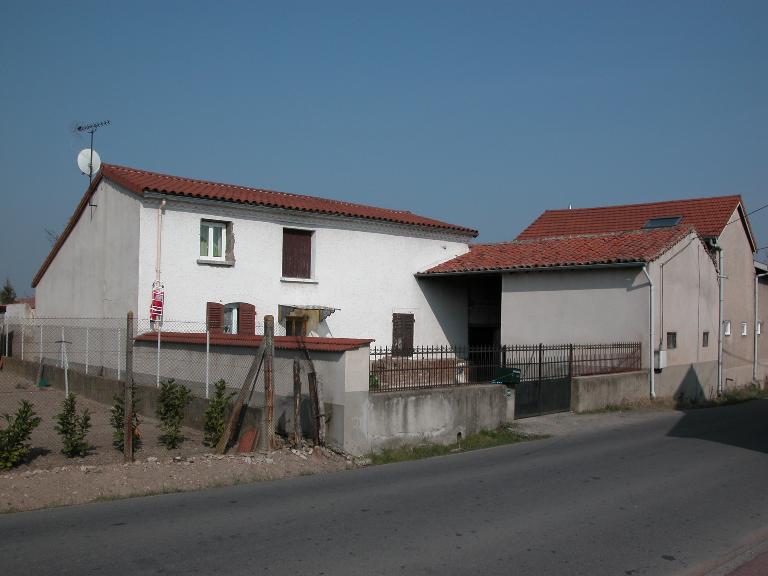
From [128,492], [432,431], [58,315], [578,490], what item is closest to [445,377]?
[432,431]

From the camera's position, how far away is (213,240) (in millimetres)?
20859

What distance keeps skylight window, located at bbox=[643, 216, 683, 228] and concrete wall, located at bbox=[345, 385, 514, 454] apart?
18.2 m

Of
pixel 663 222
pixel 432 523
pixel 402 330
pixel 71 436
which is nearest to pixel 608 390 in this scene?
pixel 402 330

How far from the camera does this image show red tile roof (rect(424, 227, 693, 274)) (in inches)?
815

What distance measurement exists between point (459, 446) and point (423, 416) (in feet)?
3.31

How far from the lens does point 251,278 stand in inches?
840

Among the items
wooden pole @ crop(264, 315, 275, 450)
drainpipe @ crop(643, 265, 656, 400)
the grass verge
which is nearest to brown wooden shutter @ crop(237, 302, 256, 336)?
the grass verge

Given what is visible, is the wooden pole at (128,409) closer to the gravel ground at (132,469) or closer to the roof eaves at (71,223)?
the gravel ground at (132,469)

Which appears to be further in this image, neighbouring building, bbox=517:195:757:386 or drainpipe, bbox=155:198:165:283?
neighbouring building, bbox=517:195:757:386

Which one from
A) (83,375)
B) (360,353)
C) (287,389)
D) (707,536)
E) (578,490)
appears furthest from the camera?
(83,375)

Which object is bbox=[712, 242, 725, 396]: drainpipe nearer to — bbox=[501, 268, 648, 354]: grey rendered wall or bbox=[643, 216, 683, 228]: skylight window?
bbox=[643, 216, 683, 228]: skylight window

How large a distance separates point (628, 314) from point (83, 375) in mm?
15065

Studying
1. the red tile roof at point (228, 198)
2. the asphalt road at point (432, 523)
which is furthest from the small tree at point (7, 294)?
the asphalt road at point (432, 523)

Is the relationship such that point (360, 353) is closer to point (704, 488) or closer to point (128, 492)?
point (128, 492)
